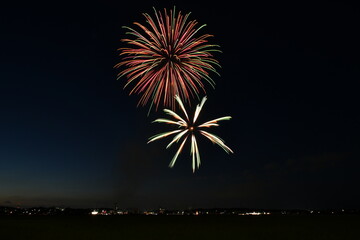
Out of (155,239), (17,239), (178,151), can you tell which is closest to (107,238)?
(155,239)

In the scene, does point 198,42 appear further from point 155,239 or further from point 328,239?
point 328,239

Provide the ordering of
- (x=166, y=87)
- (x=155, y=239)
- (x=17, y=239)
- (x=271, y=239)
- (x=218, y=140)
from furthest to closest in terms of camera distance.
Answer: (x=271, y=239) → (x=155, y=239) → (x=17, y=239) → (x=218, y=140) → (x=166, y=87)

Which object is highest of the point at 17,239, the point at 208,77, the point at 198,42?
the point at 198,42

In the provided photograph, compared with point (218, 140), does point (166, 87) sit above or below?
above

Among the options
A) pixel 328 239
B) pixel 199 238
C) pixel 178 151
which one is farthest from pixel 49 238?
pixel 328 239

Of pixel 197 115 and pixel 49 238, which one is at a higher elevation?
pixel 197 115

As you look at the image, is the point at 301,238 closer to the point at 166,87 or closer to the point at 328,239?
the point at 328,239

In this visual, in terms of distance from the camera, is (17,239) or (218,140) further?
(17,239)

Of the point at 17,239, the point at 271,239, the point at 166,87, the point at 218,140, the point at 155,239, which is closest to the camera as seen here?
the point at 166,87

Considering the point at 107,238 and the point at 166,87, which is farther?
the point at 107,238
